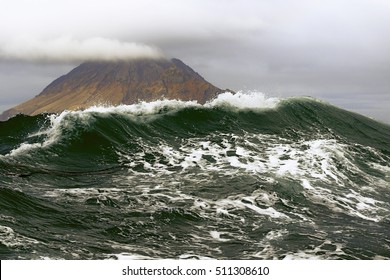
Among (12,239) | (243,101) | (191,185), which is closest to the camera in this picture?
(12,239)

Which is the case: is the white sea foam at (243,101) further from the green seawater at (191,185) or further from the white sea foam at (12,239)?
the white sea foam at (12,239)

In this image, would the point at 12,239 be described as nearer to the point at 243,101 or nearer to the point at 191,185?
the point at 191,185

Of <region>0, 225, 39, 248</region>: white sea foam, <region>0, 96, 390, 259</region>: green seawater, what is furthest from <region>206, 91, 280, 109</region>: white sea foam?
<region>0, 225, 39, 248</region>: white sea foam

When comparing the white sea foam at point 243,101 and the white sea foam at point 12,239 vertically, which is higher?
the white sea foam at point 243,101

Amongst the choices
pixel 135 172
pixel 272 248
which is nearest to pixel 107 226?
pixel 272 248

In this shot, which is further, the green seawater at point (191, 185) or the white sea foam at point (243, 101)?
the white sea foam at point (243, 101)

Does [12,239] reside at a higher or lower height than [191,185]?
lower

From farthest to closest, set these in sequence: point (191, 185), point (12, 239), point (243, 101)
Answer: point (243, 101)
point (191, 185)
point (12, 239)

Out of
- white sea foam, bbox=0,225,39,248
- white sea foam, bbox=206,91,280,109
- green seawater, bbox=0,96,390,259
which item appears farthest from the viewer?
white sea foam, bbox=206,91,280,109

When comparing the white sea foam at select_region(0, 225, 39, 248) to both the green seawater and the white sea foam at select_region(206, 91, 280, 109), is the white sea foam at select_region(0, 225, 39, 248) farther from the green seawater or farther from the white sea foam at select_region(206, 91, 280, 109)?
the white sea foam at select_region(206, 91, 280, 109)

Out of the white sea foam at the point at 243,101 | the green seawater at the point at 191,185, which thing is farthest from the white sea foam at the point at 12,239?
the white sea foam at the point at 243,101

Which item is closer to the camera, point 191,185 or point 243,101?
point 191,185

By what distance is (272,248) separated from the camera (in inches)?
498

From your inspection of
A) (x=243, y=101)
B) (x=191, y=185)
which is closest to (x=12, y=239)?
(x=191, y=185)
